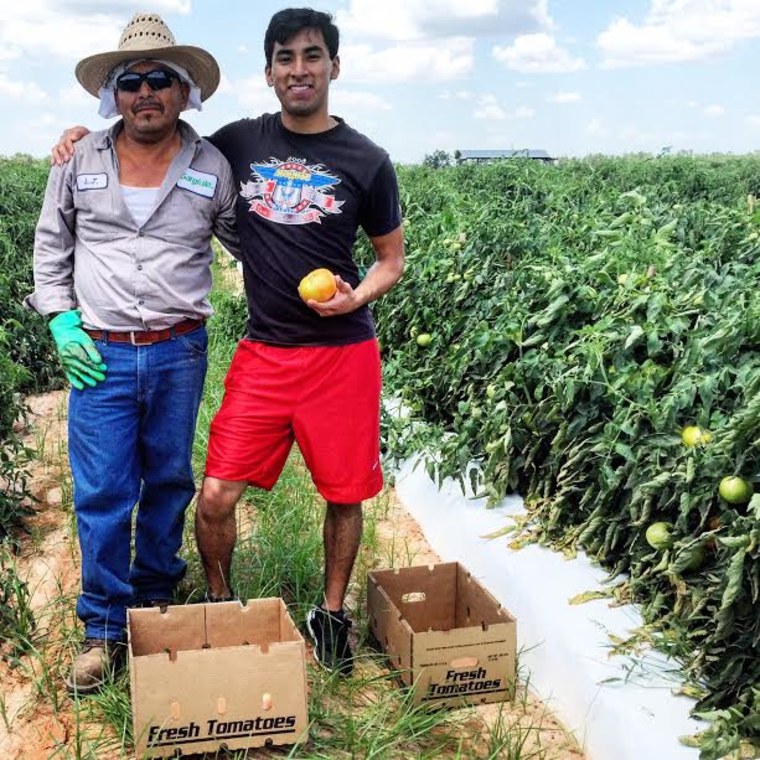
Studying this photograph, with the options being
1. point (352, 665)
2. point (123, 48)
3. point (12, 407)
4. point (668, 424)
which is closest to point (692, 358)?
point (668, 424)

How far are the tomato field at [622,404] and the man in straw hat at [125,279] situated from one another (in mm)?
1340

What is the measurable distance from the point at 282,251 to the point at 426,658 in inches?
49.6

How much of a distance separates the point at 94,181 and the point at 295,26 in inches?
28.5

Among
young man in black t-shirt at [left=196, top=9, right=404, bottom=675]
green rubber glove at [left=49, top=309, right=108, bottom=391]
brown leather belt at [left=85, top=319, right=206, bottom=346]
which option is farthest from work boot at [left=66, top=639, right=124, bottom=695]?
brown leather belt at [left=85, top=319, right=206, bottom=346]

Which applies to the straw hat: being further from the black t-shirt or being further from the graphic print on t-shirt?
the graphic print on t-shirt

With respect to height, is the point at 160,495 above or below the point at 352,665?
above

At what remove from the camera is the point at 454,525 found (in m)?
4.14

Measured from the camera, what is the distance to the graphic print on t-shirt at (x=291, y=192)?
3016 mm

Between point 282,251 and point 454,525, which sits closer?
point 282,251

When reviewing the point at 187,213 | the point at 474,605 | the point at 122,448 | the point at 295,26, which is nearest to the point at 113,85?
the point at 187,213

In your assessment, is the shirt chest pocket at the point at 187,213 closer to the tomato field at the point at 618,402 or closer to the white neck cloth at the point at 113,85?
the white neck cloth at the point at 113,85

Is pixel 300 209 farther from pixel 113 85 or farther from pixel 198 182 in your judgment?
pixel 113 85

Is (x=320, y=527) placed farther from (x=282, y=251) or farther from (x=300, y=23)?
(x=300, y=23)

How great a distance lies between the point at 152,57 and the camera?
3.00 metres
